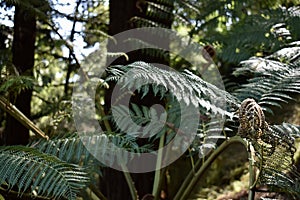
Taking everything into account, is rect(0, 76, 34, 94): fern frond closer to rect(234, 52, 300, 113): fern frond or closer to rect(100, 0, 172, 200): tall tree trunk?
rect(100, 0, 172, 200): tall tree trunk

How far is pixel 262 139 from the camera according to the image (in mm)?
1044

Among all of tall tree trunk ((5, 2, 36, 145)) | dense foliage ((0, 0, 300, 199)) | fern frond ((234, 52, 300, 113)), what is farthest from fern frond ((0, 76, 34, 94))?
fern frond ((234, 52, 300, 113))

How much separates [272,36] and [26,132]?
3.89 feet

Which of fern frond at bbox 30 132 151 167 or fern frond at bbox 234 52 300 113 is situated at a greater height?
fern frond at bbox 234 52 300 113

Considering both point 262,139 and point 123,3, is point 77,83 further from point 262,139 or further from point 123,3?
point 262,139

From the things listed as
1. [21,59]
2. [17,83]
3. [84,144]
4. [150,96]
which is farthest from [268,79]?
[21,59]

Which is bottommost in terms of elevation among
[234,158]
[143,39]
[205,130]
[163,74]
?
[234,158]

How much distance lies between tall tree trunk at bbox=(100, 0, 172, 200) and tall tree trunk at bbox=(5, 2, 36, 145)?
0.37 metres

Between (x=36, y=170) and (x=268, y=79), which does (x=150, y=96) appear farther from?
(x=36, y=170)

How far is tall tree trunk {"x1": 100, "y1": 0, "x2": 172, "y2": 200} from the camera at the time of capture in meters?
1.93

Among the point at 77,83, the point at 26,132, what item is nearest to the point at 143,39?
the point at 77,83

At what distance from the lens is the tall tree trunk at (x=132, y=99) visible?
6.33 ft

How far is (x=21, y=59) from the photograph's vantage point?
2.08 meters

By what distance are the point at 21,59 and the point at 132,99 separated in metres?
0.59
